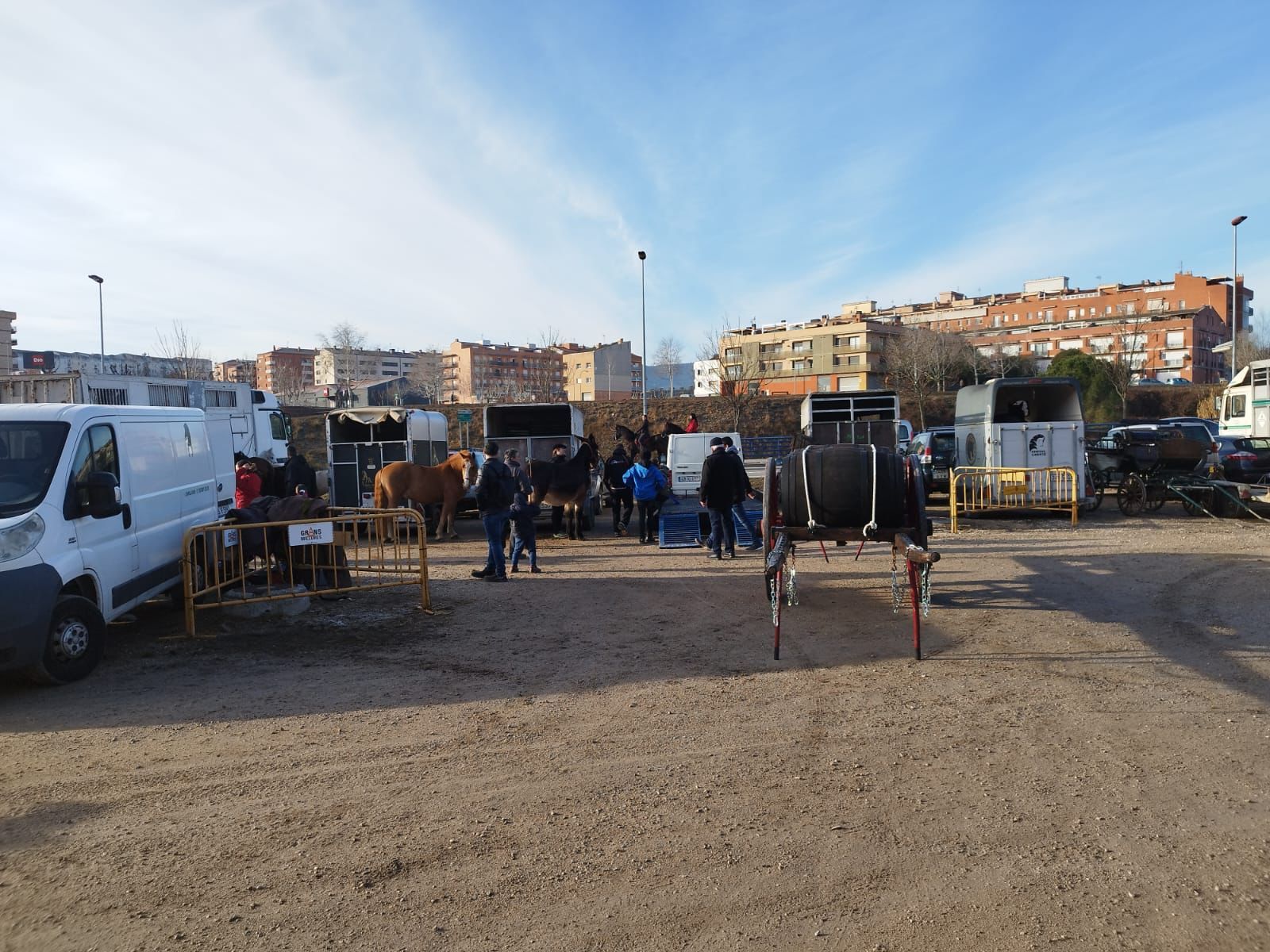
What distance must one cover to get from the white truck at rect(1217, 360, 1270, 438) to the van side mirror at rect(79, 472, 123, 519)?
25.2 metres

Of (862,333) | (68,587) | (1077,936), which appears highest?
(862,333)

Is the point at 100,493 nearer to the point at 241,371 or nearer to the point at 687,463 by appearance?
the point at 687,463

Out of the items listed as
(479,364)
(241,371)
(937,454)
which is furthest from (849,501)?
(479,364)

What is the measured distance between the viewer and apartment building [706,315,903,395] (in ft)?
277

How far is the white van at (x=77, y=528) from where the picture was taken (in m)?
6.25

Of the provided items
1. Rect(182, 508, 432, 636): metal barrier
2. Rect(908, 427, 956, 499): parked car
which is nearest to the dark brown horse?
Rect(182, 508, 432, 636): metal barrier

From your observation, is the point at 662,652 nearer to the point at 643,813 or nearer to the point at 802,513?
the point at 802,513

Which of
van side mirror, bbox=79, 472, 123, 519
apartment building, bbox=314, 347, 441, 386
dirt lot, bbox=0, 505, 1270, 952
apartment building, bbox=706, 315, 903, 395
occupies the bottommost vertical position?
dirt lot, bbox=0, 505, 1270, 952

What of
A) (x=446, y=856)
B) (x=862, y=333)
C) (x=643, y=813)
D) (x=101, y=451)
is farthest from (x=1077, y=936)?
(x=862, y=333)

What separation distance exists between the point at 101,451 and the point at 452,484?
8.83 metres

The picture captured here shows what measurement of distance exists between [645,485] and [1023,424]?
8.21 meters

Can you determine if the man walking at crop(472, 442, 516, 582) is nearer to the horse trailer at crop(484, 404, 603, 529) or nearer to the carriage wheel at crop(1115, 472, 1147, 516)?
the horse trailer at crop(484, 404, 603, 529)

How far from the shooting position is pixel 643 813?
14.3 feet

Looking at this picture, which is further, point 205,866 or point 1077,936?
point 205,866
